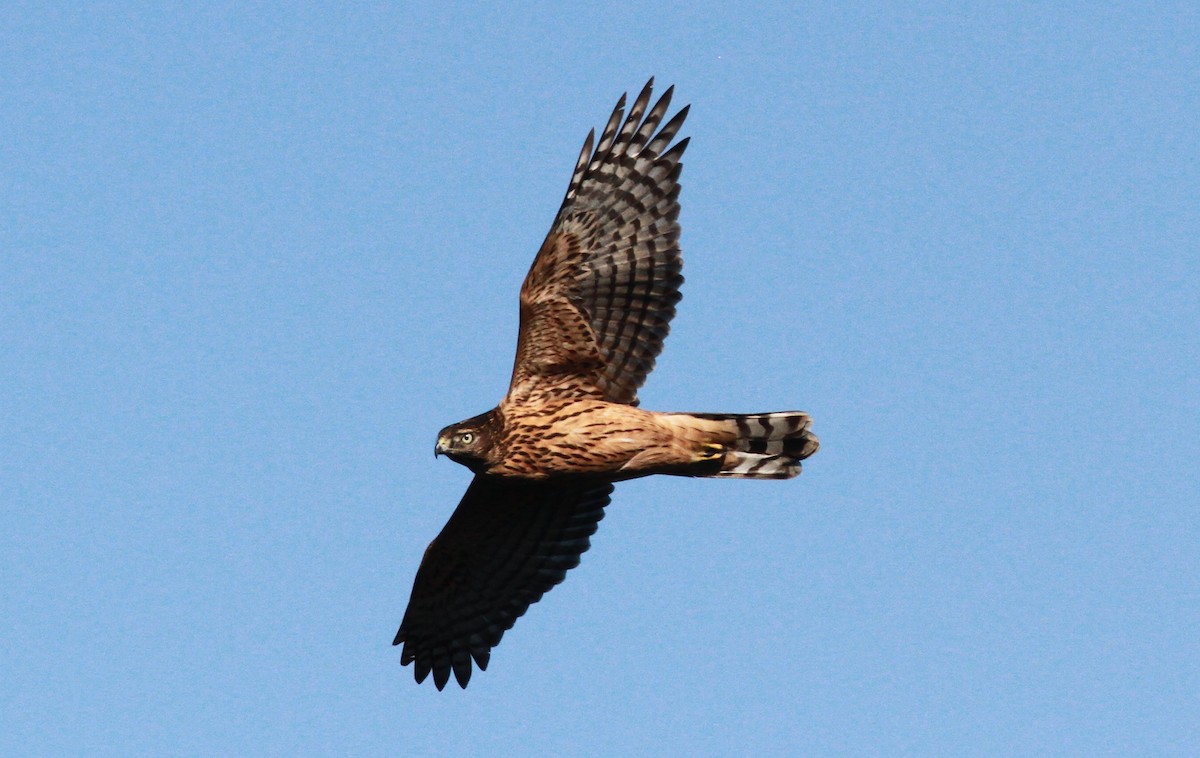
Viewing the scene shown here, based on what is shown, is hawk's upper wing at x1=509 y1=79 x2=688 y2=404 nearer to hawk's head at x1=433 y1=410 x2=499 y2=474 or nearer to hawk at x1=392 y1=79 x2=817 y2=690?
hawk at x1=392 y1=79 x2=817 y2=690

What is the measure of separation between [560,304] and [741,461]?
5.77 ft

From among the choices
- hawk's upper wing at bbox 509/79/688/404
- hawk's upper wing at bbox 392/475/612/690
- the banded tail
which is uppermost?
hawk's upper wing at bbox 509/79/688/404

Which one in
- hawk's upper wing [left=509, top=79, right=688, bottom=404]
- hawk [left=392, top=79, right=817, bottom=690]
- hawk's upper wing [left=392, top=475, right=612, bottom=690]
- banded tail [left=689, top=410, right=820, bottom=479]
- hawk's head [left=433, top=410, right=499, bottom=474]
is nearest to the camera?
hawk's head [left=433, top=410, right=499, bottom=474]

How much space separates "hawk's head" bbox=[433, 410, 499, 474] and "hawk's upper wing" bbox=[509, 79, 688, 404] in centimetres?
53

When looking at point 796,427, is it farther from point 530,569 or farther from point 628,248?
point 530,569

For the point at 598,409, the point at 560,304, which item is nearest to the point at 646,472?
the point at 598,409

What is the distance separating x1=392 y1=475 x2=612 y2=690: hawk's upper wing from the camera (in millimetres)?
13797

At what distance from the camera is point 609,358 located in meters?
12.7

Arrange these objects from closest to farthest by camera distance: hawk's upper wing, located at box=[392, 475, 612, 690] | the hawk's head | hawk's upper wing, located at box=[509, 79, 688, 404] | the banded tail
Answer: the hawk's head
hawk's upper wing, located at box=[509, 79, 688, 404]
the banded tail
hawk's upper wing, located at box=[392, 475, 612, 690]

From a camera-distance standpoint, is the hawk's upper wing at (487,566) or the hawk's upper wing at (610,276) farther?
the hawk's upper wing at (487,566)

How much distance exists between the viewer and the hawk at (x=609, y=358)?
12.2 m

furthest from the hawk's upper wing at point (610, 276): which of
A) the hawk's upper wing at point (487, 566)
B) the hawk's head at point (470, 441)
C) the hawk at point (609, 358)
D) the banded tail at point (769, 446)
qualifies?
the hawk's upper wing at point (487, 566)

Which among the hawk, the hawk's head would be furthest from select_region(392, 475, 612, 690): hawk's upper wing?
the hawk's head

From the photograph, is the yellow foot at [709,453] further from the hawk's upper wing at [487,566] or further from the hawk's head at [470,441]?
the hawk's head at [470,441]
